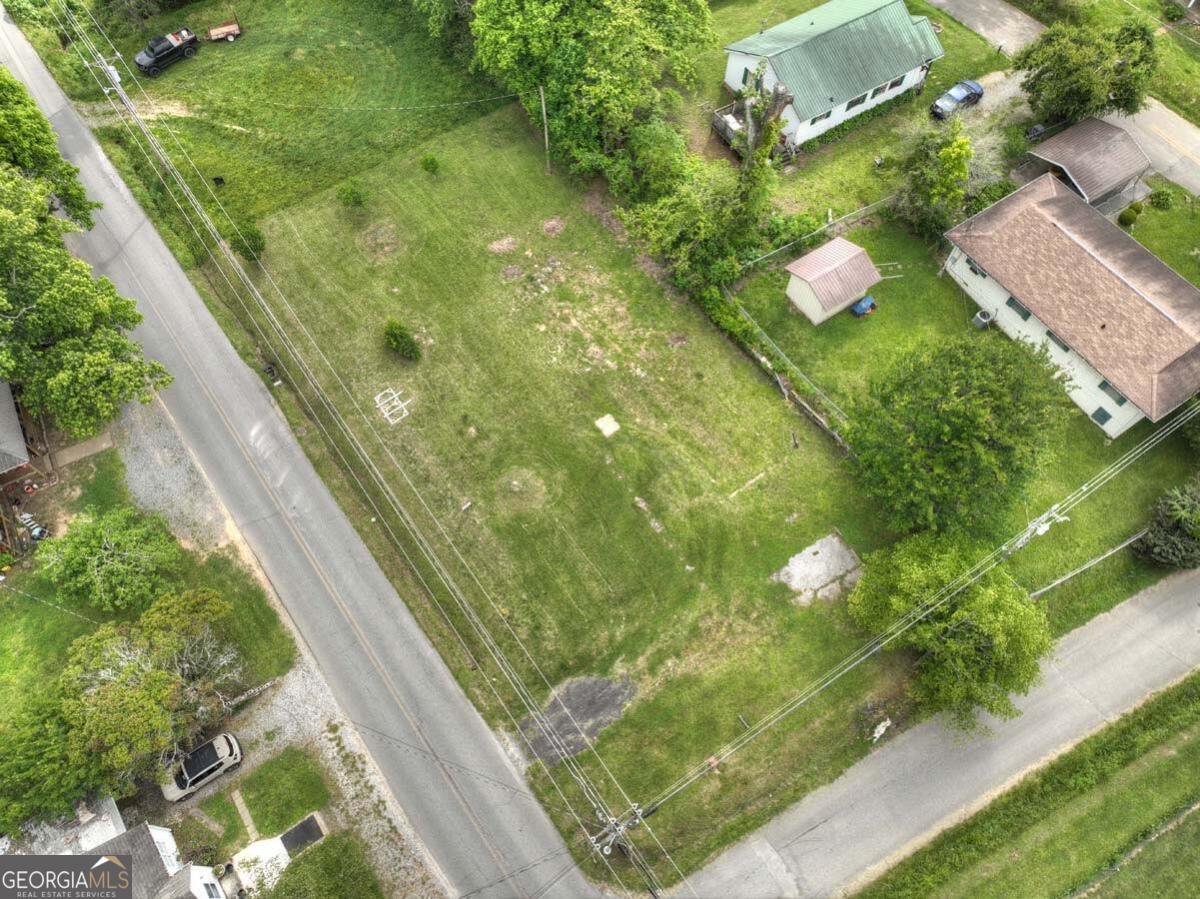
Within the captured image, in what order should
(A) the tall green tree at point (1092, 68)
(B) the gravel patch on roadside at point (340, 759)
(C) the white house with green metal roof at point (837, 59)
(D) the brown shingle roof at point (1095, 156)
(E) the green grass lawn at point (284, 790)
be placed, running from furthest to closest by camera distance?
1. (C) the white house with green metal roof at point (837, 59)
2. (A) the tall green tree at point (1092, 68)
3. (D) the brown shingle roof at point (1095, 156)
4. (E) the green grass lawn at point (284, 790)
5. (B) the gravel patch on roadside at point (340, 759)

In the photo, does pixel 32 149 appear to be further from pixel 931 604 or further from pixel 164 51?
pixel 931 604

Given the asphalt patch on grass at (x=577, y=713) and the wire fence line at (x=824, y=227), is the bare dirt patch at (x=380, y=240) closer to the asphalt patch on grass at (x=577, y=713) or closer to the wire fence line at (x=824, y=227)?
the wire fence line at (x=824, y=227)

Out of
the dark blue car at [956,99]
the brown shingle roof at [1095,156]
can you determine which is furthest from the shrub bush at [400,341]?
the brown shingle roof at [1095,156]

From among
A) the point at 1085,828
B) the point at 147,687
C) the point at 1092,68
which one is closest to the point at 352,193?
the point at 147,687

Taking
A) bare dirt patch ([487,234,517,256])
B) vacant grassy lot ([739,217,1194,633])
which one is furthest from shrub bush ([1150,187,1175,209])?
bare dirt patch ([487,234,517,256])

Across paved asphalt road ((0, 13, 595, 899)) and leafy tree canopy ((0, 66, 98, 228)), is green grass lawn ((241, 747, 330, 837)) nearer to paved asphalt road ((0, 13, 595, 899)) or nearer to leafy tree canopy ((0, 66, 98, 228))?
paved asphalt road ((0, 13, 595, 899))

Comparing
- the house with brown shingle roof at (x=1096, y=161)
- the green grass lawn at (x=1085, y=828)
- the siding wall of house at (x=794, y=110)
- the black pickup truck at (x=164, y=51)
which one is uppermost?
the black pickup truck at (x=164, y=51)

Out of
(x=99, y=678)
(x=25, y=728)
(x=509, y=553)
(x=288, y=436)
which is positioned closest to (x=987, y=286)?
(x=509, y=553)

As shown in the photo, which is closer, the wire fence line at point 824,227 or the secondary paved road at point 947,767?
the secondary paved road at point 947,767
